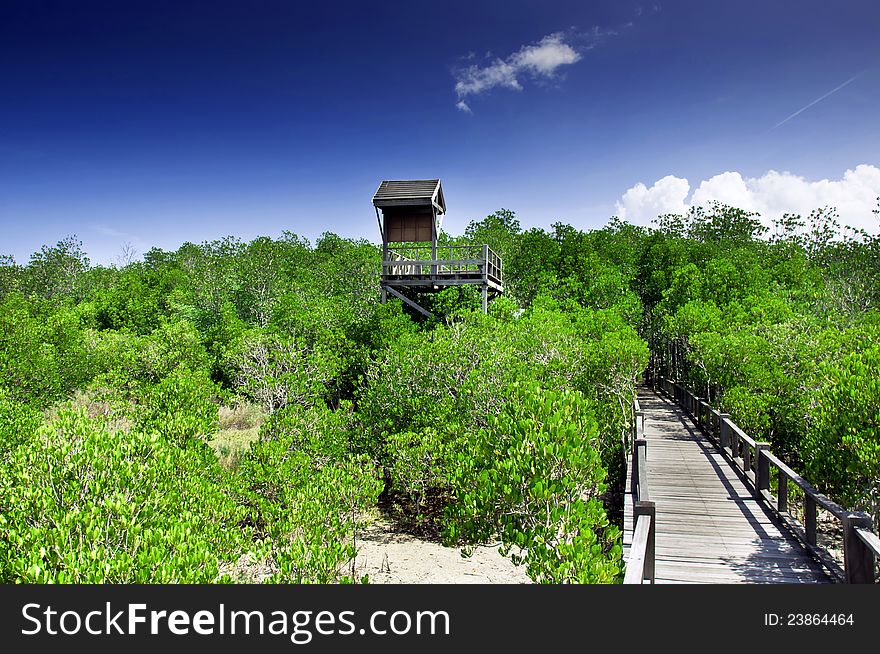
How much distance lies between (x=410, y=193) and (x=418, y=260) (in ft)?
10.9

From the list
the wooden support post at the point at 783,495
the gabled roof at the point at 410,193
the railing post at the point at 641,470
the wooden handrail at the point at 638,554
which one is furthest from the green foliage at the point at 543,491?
the gabled roof at the point at 410,193

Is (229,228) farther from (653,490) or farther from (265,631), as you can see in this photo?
(265,631)

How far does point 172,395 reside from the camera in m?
15.3

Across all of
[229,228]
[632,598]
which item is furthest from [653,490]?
[229,228]

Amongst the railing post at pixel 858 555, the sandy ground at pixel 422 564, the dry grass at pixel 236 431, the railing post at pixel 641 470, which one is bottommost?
the sandy ground at pixel 422 564

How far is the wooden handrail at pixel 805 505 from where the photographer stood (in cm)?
646

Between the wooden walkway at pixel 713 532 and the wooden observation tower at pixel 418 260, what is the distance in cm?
1126

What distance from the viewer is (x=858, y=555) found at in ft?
21.2

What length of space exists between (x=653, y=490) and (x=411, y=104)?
59.5 feet

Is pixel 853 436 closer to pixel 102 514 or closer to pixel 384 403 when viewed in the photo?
pixel 102 514

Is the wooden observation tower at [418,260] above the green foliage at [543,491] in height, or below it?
above

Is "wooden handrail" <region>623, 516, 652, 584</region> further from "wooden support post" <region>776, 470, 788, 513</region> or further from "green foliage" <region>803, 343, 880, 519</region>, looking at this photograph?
"wooden support post" <region>776, 470, 788, 513</region>

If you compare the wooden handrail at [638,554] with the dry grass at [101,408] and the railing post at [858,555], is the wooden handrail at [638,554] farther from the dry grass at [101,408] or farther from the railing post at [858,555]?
the dry grass at [101,408]

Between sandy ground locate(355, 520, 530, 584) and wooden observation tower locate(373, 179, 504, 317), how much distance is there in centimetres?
1083
